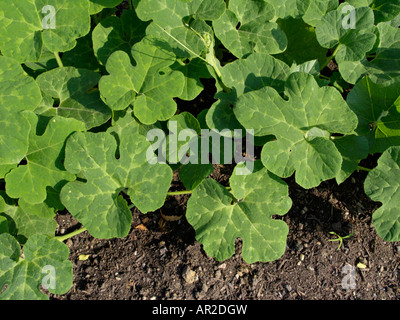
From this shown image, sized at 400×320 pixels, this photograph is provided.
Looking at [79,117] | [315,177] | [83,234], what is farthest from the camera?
[83,234]

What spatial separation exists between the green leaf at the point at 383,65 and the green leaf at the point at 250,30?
0.47 m

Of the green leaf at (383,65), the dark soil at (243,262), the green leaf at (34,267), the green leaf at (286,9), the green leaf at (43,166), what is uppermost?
the green leaf at (286,9)

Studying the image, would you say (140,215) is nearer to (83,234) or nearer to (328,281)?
(83,234)

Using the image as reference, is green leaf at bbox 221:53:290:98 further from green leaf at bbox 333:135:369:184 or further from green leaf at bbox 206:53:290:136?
green leaf at bbox 333:135:369:184

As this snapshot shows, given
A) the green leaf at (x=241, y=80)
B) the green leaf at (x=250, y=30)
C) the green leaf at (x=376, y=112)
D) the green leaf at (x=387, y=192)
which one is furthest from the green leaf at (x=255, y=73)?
the green leaf at (x=387, y=192)

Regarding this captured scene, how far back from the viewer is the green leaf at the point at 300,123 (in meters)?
2.64

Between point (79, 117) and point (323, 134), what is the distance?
155cm

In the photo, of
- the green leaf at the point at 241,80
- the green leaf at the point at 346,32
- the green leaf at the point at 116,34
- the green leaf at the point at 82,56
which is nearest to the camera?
the green leaf at the point at 241,80

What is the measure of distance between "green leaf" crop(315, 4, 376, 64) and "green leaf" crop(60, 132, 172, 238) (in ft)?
4.39

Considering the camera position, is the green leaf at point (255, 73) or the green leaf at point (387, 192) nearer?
the green leaf at point (387, 192)

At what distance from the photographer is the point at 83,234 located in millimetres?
3088

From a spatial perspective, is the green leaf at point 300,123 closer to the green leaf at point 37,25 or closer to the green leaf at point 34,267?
the green leaf at point 37,25

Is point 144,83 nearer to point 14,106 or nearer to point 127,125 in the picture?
point 127,125
